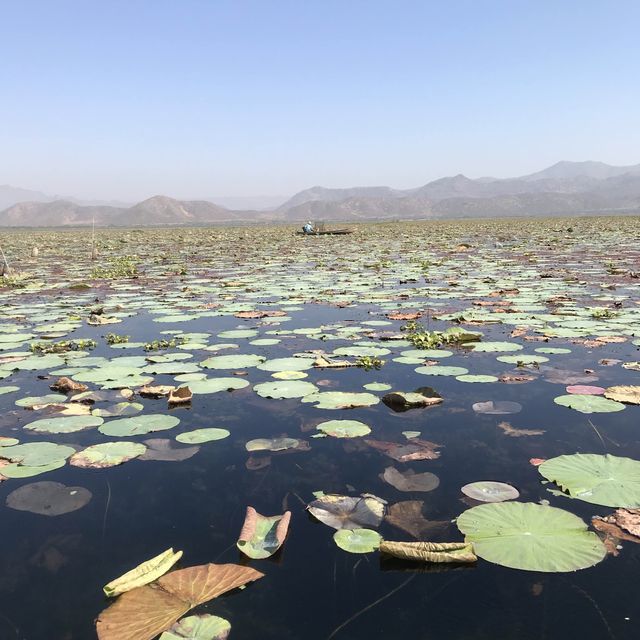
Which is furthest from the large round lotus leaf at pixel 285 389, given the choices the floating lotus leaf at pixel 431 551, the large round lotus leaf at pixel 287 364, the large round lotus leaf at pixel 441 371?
the floating lotus leaf at pixel 431 551

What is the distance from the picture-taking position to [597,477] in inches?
114

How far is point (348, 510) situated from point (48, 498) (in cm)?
155

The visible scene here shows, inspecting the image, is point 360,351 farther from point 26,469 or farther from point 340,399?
point 26,469

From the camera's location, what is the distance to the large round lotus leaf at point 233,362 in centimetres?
528

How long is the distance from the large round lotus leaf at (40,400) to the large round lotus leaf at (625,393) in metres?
4.16

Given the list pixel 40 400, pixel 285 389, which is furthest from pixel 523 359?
pixel 40 400

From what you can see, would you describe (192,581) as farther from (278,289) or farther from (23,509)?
(278,289)

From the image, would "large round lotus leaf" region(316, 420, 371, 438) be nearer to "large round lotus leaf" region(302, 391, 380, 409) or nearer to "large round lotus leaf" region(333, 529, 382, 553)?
"large round lotus leaf" region(302, 391, 380, 409)

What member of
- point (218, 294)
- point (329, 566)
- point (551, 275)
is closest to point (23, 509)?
point (329, 566)

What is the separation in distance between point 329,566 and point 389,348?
3.77 m

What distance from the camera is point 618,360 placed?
204 inches

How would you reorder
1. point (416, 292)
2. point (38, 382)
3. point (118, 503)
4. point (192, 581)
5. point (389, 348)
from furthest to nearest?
point (416, 292) < point (389, 348) < point (38, 382) < point (118, 503) < point (192, 581)

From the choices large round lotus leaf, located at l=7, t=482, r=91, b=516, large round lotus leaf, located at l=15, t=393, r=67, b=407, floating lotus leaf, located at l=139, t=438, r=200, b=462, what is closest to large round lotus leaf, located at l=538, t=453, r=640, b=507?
floating lotus leaf, located at l=139, t=438, r=200, b=462

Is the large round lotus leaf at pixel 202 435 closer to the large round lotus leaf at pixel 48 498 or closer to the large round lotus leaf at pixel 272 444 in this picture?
the large round lotus leaf at pixel 272 444
